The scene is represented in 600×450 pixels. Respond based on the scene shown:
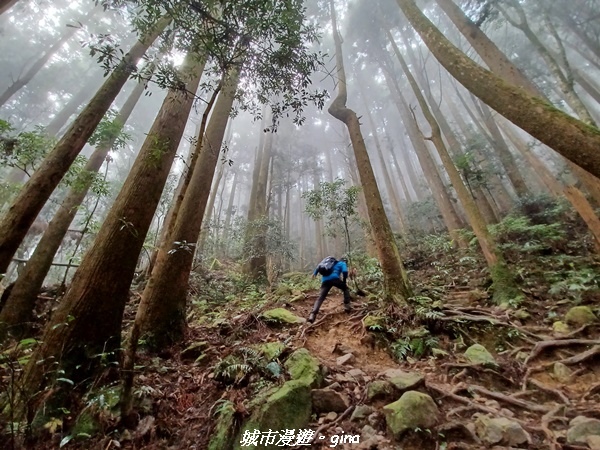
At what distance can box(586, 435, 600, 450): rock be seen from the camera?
246 cm

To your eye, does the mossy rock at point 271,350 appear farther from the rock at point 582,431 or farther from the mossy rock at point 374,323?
the rock at point 582,431

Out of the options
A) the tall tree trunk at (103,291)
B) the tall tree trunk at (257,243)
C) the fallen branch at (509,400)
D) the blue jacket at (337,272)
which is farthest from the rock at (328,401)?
the tall tree trunk at (257,243)

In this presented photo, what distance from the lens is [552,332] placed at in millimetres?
4715

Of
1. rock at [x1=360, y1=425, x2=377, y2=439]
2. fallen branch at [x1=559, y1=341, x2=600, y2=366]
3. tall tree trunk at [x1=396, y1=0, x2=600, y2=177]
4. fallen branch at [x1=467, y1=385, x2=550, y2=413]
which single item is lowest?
rock at [x1=360, y1=425, x2=377, y2=439]

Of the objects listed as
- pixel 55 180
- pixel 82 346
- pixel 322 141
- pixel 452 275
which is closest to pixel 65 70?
pixel 322 141

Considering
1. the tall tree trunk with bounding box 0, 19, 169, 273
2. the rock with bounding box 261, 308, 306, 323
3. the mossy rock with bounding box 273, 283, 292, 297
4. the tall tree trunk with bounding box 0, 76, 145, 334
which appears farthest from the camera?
the mossy rock with bounding box 273, 283, 292, 297

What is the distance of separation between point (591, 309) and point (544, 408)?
2.97m

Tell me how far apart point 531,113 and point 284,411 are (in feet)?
17.0

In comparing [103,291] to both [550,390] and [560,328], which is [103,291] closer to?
[550,390]

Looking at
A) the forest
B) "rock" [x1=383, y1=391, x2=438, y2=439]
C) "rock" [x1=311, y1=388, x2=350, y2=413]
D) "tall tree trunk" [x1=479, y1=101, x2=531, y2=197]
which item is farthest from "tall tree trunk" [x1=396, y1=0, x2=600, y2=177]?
"tall tree trunk" [x1=479, y1=101, x2=531, y2=197]

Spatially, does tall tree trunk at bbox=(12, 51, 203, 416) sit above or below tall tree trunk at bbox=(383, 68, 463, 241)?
below

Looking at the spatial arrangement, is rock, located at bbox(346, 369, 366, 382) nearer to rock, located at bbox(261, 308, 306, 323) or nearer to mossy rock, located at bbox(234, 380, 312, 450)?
mossy rock, located at bbox(234, 380, 312, 450)

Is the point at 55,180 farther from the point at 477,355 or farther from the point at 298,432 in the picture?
the point at 477,355

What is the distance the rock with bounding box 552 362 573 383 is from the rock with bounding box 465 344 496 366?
2.34ft
